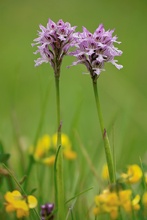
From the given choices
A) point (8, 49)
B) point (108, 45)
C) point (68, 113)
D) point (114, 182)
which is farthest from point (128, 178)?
point (8, 49)

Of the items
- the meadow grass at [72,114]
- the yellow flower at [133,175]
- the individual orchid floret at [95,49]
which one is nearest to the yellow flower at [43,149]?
the meadow grass at [72,114]

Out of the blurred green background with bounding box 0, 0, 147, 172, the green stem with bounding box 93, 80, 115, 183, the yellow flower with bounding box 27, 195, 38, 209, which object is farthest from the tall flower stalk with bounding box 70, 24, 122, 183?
the blurred green background with bounding box 0, 0, 147, 172

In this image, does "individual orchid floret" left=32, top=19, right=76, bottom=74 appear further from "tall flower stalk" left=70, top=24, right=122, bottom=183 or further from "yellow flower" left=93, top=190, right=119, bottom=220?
"yellow flower" left=93, top=190, right=119, bottom=220

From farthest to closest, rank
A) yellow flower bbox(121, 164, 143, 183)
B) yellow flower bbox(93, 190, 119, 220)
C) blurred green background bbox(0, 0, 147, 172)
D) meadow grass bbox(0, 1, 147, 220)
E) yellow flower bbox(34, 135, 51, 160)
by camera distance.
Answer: blurred green background bbox(0, 0, 147, 172) → yellow flower bbox(34, 135, 51, 160) → meadow grass bbox(0, 1, 147, 220) → yellow flower bbox(121, 164, 143, 183) → yellow flower bbox(93, 190, 119, 220)

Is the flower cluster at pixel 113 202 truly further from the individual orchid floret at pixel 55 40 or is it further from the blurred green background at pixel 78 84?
the blurred green background at pixel 78 84

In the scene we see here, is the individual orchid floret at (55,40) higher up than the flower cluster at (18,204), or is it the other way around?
the individual orchid floret at (55,40)

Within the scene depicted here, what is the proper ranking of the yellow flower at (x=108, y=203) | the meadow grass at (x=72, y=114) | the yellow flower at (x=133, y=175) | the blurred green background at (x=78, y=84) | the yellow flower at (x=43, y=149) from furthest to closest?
the blurred green background at (x=78, y=84) → the yellow flower at (x=43, y=149) → the meadow grass at (x=72, y=114) → the yellow flower at (x=133, y=175) → the yellow flower at (x=108, y=203)
